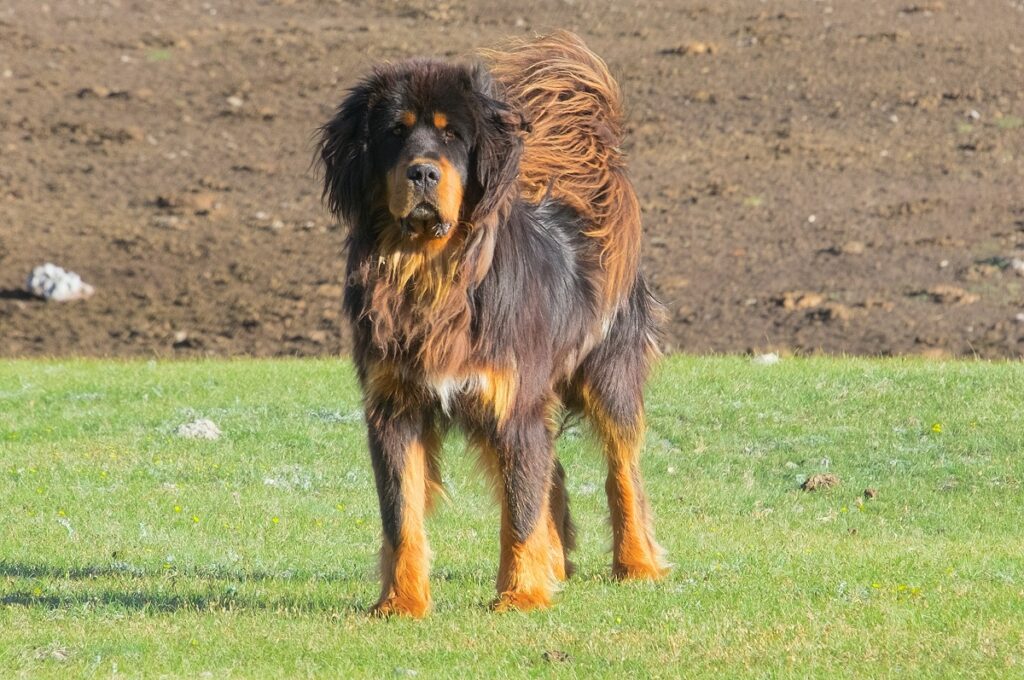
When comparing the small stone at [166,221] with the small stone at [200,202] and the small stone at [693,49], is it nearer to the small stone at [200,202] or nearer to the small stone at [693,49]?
the small stone at [200,202]

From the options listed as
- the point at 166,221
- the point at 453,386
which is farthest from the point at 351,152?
the point at 166,221

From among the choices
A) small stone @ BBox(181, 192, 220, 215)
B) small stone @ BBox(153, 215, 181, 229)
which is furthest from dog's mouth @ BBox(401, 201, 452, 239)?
small stone @ BBox(181, 192, 220, 215)

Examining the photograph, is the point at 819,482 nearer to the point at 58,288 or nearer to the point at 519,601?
the point at 519,601

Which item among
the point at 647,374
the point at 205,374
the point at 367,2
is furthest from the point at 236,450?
the point at 367,2

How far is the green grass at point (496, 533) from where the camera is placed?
624 cm

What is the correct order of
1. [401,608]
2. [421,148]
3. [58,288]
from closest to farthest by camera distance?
[421,148]
[401,608]
[58,288]

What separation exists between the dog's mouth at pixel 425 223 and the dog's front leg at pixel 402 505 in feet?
2.64

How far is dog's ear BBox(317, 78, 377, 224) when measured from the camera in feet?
21.3

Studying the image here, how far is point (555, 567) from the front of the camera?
7.74m

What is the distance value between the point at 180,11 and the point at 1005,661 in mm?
23216

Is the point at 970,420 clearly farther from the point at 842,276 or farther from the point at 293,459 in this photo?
the point at 842,276

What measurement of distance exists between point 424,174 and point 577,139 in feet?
6.84

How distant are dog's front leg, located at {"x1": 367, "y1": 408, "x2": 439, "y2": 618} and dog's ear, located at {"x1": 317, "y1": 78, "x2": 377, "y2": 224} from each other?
35.7 inches

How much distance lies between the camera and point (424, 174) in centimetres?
622
